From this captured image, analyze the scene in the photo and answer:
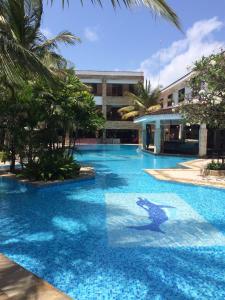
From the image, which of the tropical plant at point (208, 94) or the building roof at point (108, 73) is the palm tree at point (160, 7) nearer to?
the tropical plant at point (208, 94)

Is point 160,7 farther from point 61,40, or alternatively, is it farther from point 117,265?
point 61,40

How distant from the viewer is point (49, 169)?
42.6 ft

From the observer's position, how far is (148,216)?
8.96 meters

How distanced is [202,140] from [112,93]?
23774mm

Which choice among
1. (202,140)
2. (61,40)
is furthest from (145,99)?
(61,40)

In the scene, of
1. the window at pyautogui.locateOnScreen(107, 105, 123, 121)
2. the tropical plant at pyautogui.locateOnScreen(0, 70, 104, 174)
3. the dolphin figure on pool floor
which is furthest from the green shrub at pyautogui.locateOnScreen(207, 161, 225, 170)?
the window at pyautogui.locateOnScreen(107, 105, 123, 121)

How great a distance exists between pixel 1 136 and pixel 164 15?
37.2 ft

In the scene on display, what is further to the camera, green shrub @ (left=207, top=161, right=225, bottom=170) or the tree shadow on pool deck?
green shrub @ (left=207, top=161, right=225, bottom=170)

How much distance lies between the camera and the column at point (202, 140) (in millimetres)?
23469

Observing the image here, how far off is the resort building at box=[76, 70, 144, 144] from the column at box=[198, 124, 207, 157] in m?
21.2

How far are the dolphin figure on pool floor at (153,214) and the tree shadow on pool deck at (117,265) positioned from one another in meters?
1.15

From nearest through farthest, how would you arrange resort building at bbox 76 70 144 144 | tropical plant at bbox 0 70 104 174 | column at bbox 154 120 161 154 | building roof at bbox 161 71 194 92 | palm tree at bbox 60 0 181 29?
1. palm tree at bbox 60 0 181 29
2. tropical plant at bbox 0 70 104 174
3. column at bbox 154 120 161 154
4. building roof at bbox 161 71 194 92
5. resort building at bbox 76 70 144 144

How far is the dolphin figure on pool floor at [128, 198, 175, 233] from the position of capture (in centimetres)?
805

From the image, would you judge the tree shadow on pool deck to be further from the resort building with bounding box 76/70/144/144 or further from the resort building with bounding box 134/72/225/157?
the resort building with bounding box 76/70/144/144
